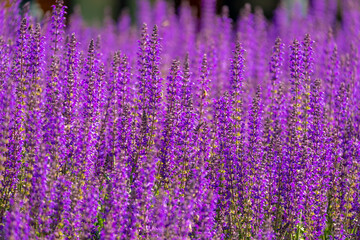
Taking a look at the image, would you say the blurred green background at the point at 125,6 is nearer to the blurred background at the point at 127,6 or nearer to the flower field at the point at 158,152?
the blurred background at the point at 127,6

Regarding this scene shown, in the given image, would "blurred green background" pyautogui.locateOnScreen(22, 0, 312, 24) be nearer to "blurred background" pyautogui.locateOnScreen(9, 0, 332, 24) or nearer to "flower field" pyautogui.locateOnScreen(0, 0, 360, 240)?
"blurred background" pyautogui.locateOnScreen(9, 0, 332, 24)

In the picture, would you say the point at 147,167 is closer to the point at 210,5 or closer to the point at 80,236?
the point at 80,236

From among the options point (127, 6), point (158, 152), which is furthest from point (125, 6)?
point (158, 152)

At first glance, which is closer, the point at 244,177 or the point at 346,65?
the point at 244,177

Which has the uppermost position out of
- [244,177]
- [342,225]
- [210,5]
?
[210,5]

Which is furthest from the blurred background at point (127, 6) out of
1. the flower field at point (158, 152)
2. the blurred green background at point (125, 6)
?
the flower field at point (158, 152)

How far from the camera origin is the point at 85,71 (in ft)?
17.6

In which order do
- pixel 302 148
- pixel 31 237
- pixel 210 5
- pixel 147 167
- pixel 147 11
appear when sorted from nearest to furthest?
pixel 31 237 < pixel 147 167 < pixel 302 148 < pixel 210 5 < pixel 147 11

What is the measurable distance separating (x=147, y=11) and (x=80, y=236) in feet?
35.9

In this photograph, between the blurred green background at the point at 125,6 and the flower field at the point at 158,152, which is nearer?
the flower field at the point at 158,152

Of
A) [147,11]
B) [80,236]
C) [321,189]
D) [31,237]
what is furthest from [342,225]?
[147,11]

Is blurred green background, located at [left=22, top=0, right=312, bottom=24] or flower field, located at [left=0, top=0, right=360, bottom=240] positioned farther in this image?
blurred green background, located at [left=22, top=0, right=312, bottom=24]

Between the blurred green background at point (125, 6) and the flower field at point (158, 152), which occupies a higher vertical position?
the blurred green background at point (125, 6)

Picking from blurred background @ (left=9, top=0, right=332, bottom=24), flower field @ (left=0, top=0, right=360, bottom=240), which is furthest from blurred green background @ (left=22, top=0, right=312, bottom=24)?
flower field @ (left=0, top=0, right=360, bottom=240)
